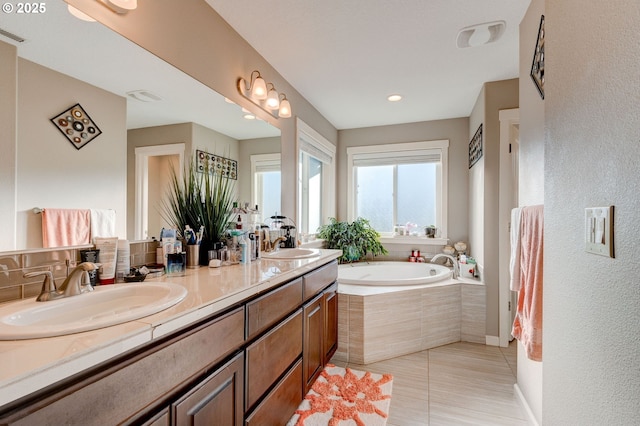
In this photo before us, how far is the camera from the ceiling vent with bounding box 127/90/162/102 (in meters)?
1.36

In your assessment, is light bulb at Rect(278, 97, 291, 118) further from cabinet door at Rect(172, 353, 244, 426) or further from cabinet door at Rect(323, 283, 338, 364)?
cabinet door at Rect(172, 353, 244, 426)

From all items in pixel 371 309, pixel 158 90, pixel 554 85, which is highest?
pixel 158 90

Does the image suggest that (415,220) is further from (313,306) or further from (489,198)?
(313,306)

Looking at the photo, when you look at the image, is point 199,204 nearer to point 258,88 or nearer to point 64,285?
point 64,285

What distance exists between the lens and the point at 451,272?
3.08 m

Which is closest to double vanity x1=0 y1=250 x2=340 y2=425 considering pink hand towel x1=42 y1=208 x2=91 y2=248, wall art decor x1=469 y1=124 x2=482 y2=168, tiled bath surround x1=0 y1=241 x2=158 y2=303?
tiled bath surround x1=0 y1=241 x2=158 y2=303

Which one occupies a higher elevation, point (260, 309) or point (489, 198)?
point (489, 198)

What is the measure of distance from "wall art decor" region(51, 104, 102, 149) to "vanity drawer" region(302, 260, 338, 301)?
120cm

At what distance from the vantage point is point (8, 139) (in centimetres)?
94

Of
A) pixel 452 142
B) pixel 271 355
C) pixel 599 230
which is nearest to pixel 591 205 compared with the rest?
pixel 599 230

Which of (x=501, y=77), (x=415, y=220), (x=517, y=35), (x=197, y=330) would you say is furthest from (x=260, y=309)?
(x=415, y=220)

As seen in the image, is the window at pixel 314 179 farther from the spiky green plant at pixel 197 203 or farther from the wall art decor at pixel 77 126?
the wall art decor at pixel 77 126

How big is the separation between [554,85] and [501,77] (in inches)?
85.2

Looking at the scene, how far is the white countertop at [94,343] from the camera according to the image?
1.83 ft
